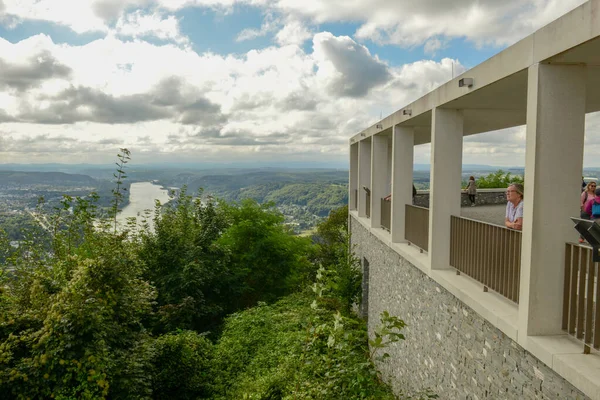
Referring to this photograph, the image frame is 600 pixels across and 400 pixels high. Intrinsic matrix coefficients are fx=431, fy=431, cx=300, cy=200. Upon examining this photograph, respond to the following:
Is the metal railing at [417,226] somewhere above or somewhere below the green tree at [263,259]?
above

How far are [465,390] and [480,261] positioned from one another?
1.78 m

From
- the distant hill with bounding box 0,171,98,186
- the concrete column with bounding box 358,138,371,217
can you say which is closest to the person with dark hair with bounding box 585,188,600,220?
the concrete column with bounding box 358,138,371,217

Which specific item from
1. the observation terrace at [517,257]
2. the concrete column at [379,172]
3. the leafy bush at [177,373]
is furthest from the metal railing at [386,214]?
the leafy bush at [177,373]

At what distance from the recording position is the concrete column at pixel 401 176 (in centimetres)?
1005

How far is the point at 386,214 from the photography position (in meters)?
12.1

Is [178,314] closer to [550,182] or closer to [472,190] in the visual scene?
[472,190]

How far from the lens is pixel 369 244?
13.9 m

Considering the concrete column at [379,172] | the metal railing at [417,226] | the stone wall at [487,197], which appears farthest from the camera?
the stone wall at [487,197]

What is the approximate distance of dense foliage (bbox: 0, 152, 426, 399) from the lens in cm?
890

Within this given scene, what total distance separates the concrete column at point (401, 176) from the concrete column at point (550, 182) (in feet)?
18.5

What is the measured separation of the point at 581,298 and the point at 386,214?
8117mm

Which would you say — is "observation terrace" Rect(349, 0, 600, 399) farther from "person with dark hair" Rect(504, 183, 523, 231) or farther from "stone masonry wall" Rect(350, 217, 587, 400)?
"person with dark hair" Rect(504, 183, 523, 231)

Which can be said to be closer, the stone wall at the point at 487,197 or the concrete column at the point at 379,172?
the concrete column at the point at 379,172

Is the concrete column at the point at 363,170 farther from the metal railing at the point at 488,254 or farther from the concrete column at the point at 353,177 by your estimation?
the metal railing at the point at 488,254
